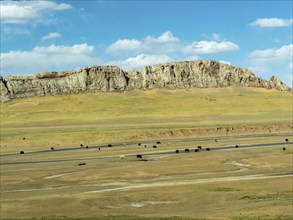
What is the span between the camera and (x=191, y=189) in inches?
1319

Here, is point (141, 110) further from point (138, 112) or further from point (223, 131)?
point (223, 131)

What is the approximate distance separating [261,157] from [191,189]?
22.2 m

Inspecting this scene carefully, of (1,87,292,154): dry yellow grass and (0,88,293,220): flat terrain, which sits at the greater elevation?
(1,87,292,154): dry yellow grass

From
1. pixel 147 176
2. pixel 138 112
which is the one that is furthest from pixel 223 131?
pixel 147 176

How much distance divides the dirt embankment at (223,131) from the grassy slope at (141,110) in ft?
35.5

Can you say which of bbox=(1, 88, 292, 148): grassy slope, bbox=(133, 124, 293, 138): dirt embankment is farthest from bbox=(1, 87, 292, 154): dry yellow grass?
bbox=(133, 124, 293, 138): dirt embankment

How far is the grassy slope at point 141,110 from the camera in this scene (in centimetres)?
12025

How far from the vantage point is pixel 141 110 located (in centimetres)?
14738

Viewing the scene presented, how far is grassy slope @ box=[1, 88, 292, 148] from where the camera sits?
Result: 120250 mm

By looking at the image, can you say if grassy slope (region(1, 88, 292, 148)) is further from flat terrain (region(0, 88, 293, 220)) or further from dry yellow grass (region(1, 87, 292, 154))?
flat terrain (region(0, 88, 293, 220))

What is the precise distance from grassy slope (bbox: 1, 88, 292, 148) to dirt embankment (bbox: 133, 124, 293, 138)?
35.5 feet

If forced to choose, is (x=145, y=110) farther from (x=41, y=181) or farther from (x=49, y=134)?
(x=41, y=181)

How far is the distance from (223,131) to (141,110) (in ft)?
180

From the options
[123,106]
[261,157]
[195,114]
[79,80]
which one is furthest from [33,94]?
[261,157]
